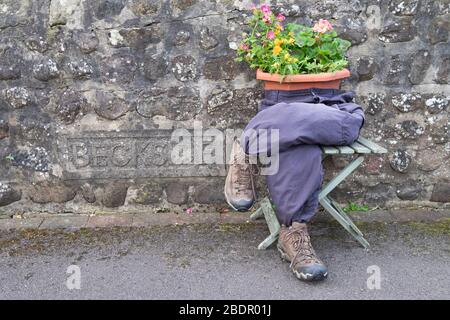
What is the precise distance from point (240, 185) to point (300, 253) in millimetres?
520

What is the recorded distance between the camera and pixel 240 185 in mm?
2961

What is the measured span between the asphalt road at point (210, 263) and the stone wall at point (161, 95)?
31 cm

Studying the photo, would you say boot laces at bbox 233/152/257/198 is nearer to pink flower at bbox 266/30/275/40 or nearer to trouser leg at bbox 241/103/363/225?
trouser leg at bbox 241/103/363/225

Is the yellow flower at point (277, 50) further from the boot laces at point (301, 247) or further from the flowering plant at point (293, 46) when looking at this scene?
the boot laces at point (301, 247)

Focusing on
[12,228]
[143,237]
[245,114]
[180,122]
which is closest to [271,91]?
[245,114]

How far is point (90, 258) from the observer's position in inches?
116

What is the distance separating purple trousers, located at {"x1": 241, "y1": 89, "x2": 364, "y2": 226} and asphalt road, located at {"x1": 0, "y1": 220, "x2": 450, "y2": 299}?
355 mm

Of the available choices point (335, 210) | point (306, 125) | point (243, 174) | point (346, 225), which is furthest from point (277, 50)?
point (346, 225)

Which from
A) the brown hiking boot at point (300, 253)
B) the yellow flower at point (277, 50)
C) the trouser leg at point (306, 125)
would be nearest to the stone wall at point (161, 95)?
the yellow flower at point (277, 50)

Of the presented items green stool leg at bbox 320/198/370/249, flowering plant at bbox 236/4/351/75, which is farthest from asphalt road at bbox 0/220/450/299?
flowering plant at bbox 236/4/351/75

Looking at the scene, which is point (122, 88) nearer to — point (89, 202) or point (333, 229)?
point (89, 202)

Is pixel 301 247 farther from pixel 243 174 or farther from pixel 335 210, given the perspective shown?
pixel 243 174

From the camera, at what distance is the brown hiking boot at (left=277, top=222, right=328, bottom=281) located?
264cm

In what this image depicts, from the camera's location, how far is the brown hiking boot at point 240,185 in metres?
2.94
